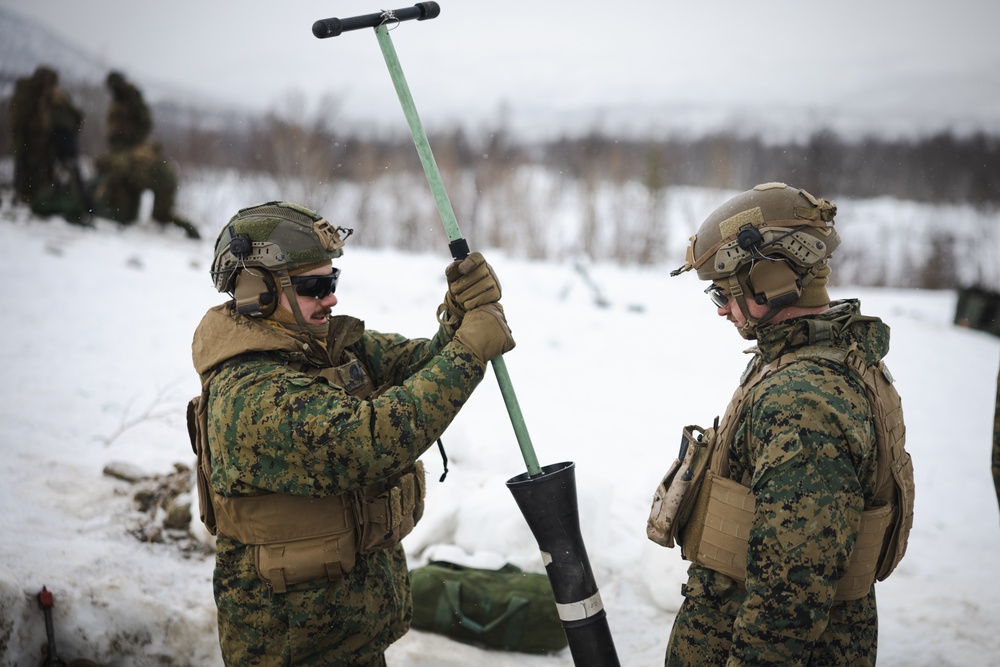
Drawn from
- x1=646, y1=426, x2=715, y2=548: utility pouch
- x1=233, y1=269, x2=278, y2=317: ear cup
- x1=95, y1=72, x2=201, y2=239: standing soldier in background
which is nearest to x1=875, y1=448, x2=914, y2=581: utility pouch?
x1=646, y1=426, x2=715, y2=548: utility pouch

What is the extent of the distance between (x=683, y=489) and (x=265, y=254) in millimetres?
1619

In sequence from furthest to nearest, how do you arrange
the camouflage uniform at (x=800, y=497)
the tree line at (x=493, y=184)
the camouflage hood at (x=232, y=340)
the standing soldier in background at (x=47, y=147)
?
the tree line at (x=493, y=184)
the standing soldier in background at (x=47, y=147)
the camouflage hood at (x=232, y=340)
the camouflage uniform at (x=800, y=497)

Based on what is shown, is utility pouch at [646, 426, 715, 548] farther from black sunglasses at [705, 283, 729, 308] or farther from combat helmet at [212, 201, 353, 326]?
combat helmet at [212, 201, 353, 326]

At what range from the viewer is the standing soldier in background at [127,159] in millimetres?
12062

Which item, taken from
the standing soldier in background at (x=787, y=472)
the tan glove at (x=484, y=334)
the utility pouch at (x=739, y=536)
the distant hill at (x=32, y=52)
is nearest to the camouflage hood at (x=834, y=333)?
the standing soldier in background at (x=787, y=472)

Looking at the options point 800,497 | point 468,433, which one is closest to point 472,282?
point 800,497

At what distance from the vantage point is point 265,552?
2602 millimetres

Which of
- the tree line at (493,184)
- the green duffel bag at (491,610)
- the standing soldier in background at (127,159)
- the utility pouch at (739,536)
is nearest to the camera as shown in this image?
the utility pouch at (739,536)

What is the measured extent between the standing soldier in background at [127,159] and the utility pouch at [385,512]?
11.2 meters

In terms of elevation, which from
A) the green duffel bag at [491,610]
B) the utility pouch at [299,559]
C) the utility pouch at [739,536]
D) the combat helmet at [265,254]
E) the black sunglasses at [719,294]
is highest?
the combat helmet at [265,254]

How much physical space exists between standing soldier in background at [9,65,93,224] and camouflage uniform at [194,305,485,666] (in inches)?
413

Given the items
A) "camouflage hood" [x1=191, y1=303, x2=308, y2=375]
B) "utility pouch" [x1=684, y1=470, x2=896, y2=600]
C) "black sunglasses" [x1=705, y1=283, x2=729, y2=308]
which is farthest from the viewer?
"camouflage hood" [x1=191, y1=303, x2=308, y2=375]

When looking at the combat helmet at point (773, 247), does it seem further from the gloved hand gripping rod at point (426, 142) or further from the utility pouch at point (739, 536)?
the gloved hand gripping rod at point (426, 142)

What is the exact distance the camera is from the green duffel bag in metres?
4.06
